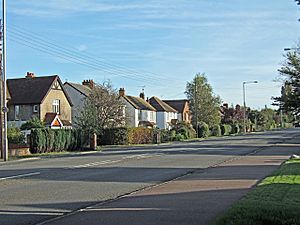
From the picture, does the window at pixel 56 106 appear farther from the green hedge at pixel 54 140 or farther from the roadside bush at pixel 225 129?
the roadside bush at pixel 225 129

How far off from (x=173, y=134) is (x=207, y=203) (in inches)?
2483

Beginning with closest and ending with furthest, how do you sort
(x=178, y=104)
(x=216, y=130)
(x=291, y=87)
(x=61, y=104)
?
A: (x=291, y=87), (x=61, y=104), (x=216, y=130), (x=178, y=104)

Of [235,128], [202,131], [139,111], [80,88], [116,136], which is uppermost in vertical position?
[80,88]

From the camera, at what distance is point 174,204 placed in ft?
42.0

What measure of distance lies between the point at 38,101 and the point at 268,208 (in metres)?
55.0

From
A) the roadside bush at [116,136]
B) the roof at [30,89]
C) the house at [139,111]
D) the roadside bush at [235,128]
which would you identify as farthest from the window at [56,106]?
the roadside bush at [235,128]

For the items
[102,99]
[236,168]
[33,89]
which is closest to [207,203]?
[236,168]

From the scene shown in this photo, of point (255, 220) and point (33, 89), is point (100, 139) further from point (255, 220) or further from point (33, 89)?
point (255, 220)

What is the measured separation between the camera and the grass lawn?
9.24 meters

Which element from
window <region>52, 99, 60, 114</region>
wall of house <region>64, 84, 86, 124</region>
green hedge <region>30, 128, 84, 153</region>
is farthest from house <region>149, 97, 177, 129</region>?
green hedge <region>30, 128, 84, 153</region>

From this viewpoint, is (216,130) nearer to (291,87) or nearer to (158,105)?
(158,105)

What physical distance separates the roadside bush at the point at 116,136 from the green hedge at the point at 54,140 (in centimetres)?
1010

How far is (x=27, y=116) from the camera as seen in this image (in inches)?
2514

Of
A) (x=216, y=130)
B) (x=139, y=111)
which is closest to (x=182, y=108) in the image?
(x=216, y=130)
